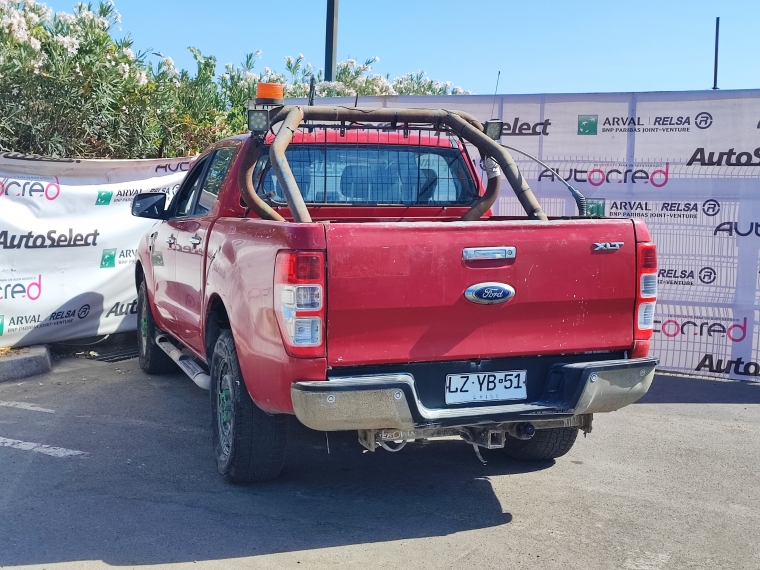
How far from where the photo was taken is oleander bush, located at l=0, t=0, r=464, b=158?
9953 mm

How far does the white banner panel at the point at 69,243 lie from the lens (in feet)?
26.9

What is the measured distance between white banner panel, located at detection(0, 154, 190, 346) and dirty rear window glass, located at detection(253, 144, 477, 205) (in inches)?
149

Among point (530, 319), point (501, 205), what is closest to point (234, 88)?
point (501, 205)

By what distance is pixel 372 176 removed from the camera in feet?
18.6

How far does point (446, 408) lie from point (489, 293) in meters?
0.59

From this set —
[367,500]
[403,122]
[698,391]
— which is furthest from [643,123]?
[367,500]

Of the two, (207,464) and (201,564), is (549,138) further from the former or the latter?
(201,564)

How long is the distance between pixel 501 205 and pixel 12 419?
487cm

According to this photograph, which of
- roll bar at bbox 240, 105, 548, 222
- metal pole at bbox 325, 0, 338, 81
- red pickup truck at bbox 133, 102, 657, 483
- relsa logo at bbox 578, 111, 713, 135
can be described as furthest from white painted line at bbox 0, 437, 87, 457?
metal pole at bbox 325, 0, 338, 81

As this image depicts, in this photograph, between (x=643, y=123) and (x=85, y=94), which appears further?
(x=85, y=94)

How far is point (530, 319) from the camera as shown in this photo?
4.32 metres

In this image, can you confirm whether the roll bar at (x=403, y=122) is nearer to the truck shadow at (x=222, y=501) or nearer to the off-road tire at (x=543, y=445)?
the off-road tire at (x=543, y=445)

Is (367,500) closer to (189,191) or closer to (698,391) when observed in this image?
(189,191)

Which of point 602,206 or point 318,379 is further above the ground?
point 602,206
